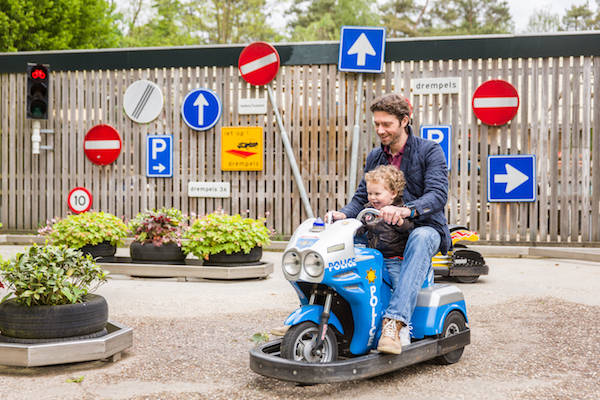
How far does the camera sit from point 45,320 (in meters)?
3.75

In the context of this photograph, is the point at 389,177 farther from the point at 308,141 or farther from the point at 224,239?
the point at 308,141

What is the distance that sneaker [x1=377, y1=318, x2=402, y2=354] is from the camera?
347cm

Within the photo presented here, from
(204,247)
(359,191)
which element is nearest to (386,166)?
(359,191)

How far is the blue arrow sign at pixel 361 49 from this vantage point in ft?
34.7

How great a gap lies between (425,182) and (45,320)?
2429 mm

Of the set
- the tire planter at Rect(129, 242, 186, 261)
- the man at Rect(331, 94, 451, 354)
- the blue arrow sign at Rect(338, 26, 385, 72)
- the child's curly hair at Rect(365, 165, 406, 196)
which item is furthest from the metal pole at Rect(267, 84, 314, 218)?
the child's curly hair at Rect(365, 165, 406, 196)

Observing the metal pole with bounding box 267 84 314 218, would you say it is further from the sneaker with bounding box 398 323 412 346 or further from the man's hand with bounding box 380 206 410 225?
the man's hand with bounding box 380 206 410 225

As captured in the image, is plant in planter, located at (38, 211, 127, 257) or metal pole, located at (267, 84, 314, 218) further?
metal pole, located at (267, 84, 314, 218)

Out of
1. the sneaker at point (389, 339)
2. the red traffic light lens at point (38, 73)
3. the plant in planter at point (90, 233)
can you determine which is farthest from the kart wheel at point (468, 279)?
the red traffic light lens at point (38, 73)

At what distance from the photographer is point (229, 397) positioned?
3.33 meters

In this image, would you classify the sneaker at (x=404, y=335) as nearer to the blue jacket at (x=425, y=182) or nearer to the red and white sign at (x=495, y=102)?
the blue jacket at (x=425, y=182)

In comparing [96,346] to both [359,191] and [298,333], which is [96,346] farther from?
[359,191]

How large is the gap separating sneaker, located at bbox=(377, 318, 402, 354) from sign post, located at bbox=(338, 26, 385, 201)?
7083 mm

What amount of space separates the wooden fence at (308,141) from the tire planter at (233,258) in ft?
9.53
